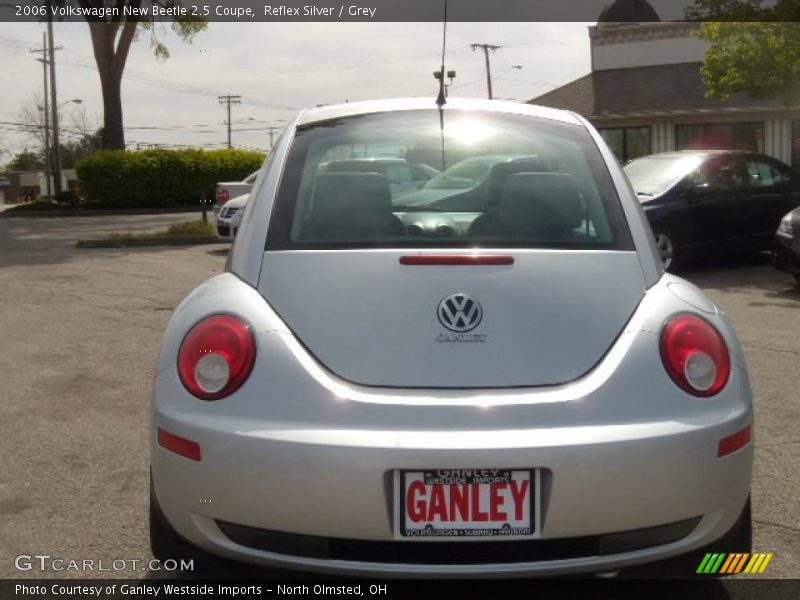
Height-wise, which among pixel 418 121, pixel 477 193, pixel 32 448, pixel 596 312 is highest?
pixel 418 121

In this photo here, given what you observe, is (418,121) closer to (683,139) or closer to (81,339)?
(81,339)

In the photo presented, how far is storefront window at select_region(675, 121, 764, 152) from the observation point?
27.8 m

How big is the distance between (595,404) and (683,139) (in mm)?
27349

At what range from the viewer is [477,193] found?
3.70 meters

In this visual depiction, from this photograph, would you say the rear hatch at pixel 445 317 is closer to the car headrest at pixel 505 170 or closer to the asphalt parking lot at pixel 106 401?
the car headrest at pixel 505 170

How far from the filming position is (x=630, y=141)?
29.5 metres

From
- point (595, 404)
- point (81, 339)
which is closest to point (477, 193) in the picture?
point (595, 404)

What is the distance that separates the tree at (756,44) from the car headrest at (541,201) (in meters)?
13.7

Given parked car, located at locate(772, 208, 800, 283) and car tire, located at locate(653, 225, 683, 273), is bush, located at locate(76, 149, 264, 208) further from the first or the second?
parked car, located at locate(772, 208, 800, 283)

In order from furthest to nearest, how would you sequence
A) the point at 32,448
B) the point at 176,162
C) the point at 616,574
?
the point at 176,162
the point at 32,448
the point at 616,574

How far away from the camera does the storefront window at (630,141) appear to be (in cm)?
2917

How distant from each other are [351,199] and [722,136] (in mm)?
26641

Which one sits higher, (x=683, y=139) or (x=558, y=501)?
(x=683, y=139)

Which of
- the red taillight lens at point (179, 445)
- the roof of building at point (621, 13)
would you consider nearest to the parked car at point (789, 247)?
the red taillight lens at point (179, 445)
